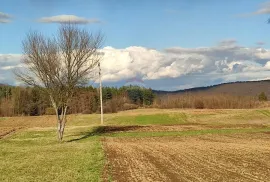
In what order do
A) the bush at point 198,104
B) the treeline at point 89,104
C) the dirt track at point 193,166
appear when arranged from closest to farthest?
1. the dirt track at point 193,166
2. the treeline at point 89,104
3. the bush at point 198,104

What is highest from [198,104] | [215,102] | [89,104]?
[89,104]

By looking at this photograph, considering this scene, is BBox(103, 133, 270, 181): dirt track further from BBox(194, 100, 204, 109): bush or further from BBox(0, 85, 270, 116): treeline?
BBox(194, 100, 204, 109): bush

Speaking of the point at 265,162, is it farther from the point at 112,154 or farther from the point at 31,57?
the point at 31,57

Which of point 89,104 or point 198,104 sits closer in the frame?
point 89,104

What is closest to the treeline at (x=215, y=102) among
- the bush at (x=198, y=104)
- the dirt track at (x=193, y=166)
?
the bush at (x=198, y=104)

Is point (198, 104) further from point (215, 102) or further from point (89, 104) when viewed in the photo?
point (89, 104)

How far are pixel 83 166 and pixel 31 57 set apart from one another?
18401 mm

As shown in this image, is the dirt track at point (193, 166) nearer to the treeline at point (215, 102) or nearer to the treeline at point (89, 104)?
the treeline at point (89, 104)

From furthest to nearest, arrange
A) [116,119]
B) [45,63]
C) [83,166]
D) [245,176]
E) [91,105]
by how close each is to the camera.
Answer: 1. [91,105]
2. [116,119]
3. [45,63]
4. [83,166]
5. [245,176]

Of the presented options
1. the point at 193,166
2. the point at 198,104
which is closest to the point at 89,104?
the point at 198,104

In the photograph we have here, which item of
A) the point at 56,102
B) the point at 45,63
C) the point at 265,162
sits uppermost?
the point at 45,63

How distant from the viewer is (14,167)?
1820 centimetres

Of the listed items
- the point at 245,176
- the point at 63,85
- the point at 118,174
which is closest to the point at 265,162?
the point at 245,176

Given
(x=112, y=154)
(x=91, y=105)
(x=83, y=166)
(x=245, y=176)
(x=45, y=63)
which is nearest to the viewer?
(x=245, y=176)
